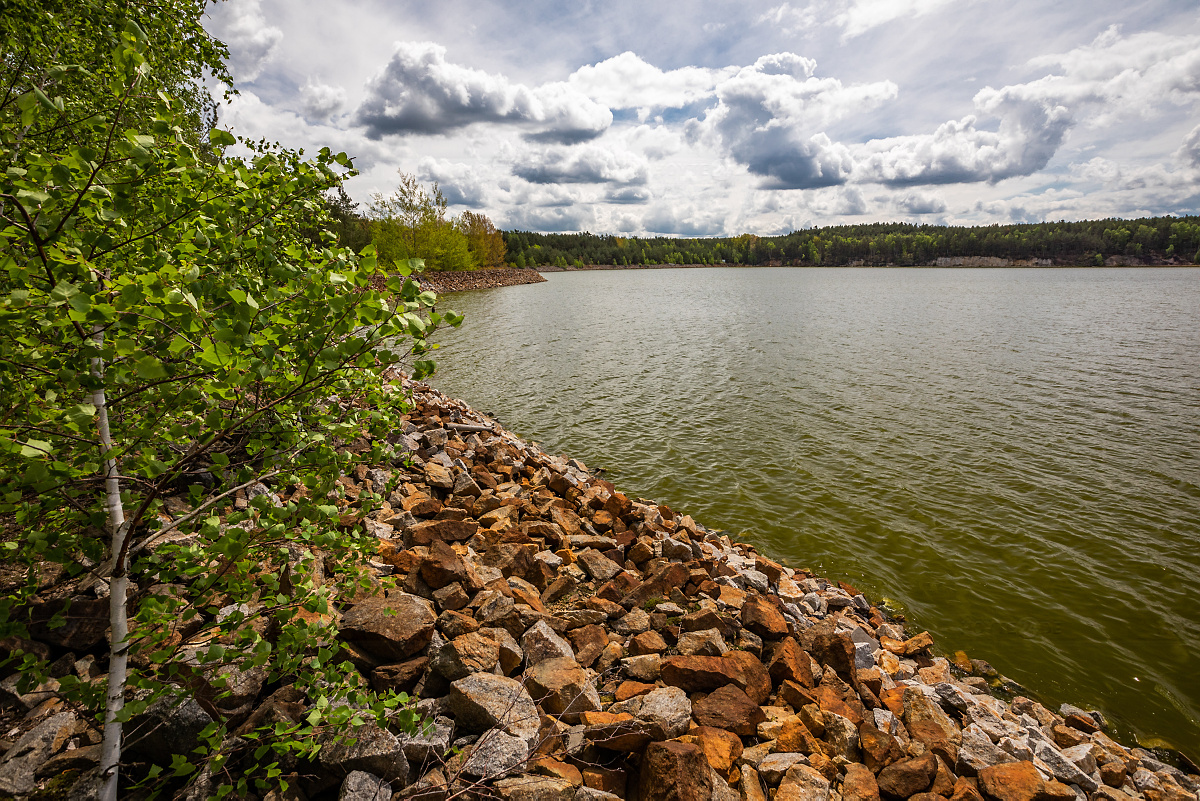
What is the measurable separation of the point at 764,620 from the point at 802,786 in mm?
2595

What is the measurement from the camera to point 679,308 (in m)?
60.8

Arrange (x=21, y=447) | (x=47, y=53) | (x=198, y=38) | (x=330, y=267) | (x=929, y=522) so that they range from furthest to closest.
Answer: (x=929, y=522)
(x=198, y=38)
(x=47, y=53)
(x=330, y=267)
(x=21, y=447)

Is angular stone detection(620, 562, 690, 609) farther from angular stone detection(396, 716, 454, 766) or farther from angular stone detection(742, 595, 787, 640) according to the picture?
angular stone detection(396, 716, 454, 766)

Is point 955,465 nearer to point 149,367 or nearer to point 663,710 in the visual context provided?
point 663,710

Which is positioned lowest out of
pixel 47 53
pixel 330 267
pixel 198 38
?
pixel 330 267

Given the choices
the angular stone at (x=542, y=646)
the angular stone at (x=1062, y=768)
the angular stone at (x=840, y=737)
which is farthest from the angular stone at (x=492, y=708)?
the angular stone at (x=1062, y=768)

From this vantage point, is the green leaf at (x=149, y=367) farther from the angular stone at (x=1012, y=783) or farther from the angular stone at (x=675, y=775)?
the angular stone at (x=1012, y=783)

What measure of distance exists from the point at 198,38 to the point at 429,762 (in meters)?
10.8

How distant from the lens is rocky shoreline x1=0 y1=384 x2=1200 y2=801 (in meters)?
4.06

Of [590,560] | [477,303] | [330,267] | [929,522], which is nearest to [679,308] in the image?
[477,303]

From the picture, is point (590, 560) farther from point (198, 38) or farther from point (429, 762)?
point (198, 38)

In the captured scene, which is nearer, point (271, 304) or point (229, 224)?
point (271, 304)

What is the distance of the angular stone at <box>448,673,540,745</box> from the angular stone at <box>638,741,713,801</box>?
1.04 metres

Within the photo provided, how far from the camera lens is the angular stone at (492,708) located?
449cm
